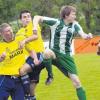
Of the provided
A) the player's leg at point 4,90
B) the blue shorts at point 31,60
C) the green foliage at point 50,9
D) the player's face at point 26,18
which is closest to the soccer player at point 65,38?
the player's face at point 26,18

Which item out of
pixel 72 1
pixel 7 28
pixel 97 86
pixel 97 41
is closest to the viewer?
pixel 7 28

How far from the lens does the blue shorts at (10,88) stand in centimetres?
845

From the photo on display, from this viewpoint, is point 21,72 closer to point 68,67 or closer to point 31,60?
point 31,60

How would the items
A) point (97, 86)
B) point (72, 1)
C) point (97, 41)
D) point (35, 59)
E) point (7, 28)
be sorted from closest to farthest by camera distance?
point (7, 28) → point (35, 59) → point (97, 86) → point (97, 41) → point (72, 1)

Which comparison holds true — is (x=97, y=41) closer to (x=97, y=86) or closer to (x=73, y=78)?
(x=97, y=86)

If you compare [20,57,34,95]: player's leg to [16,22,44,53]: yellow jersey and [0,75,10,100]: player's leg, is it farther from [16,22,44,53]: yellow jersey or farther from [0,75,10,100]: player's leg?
[0,75,10,100]: player's leg

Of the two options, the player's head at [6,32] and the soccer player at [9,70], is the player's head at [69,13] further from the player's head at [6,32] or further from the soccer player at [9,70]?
the player's head at [6,32]

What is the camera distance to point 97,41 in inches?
1503

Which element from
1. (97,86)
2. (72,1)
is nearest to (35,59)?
(97,86)

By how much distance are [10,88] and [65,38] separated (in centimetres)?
207

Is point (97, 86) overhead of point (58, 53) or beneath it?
beneath

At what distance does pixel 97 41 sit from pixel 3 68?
3002cm

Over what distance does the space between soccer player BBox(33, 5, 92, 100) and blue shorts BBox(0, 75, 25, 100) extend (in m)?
1.80

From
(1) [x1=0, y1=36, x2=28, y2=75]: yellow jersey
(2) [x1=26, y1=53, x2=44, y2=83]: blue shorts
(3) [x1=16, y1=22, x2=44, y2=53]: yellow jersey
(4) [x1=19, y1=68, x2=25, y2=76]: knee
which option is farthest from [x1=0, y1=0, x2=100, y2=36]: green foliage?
(1) [x1=0, y1=36, x2=28, y2=75]: yellow jersey
